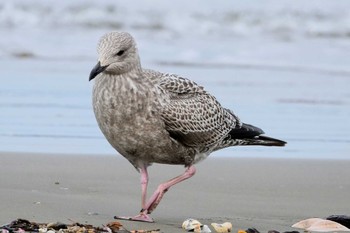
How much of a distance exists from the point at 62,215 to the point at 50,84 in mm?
7688

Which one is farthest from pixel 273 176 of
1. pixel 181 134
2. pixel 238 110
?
pixel 238 110

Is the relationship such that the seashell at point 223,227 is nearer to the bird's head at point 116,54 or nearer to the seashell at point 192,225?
the seashell at point 192,225

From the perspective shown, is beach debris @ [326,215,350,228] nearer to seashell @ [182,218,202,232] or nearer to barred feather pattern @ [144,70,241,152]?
seashell @ [182,218,202,232]

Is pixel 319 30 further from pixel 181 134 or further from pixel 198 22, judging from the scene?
pixel 181 134

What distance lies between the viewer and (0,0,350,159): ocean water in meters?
11.3

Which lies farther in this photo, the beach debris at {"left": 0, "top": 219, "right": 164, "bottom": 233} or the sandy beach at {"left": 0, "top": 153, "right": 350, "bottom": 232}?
the sandy beach at {"left": 0, "top": 153, "right": 350, "bottom": 232}

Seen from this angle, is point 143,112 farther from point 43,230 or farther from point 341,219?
point 341,219

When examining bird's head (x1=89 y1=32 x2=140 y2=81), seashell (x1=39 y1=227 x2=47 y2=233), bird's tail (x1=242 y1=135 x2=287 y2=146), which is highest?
bird's head (x1=89 y1=32 x2=140 y2=81)

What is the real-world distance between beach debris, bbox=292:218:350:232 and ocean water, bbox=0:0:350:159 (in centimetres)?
352

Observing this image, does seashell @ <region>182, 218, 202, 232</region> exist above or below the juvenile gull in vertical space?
below

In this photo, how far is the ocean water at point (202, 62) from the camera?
11312 millimetres

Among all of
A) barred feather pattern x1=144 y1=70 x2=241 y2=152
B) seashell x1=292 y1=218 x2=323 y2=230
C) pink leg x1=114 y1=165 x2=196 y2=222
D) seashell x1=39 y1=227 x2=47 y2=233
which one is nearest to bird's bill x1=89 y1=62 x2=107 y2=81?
barred feather pattern x1=144 y1=70 x2=241 y2=152

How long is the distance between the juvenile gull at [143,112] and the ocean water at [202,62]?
8.84 ft

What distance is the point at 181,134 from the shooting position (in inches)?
295
